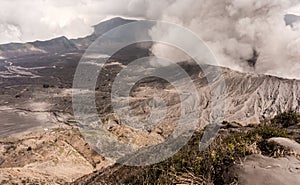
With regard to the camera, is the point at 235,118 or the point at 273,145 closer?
the point at 273,145

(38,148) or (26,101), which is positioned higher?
(26,101)

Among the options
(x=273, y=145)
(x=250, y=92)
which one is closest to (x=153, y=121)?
(x=250, y=92)

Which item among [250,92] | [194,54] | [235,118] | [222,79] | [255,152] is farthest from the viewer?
[194,54]

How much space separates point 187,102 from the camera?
9569 centimetres

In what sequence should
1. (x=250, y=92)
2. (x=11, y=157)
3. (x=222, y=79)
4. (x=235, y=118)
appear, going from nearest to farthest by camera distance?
(x=11, y=157), (x=235, y=118), (x=250, y=92), (x=222, y=79)

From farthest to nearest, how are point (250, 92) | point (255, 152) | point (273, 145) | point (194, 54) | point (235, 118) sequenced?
point (194, 54), point (250, 92), point (235, 118), point (273, 145), point (255, 152)

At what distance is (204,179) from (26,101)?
Answer: 141 m

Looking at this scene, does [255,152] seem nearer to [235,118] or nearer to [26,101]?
[235,118]

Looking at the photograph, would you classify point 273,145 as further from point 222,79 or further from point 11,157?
point 222,79

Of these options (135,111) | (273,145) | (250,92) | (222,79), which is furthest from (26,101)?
(273,145)

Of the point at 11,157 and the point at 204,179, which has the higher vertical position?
the point at 204,179

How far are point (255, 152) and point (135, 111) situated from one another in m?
90.0

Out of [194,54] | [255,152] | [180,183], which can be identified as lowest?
[180,183]

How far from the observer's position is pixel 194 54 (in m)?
134
